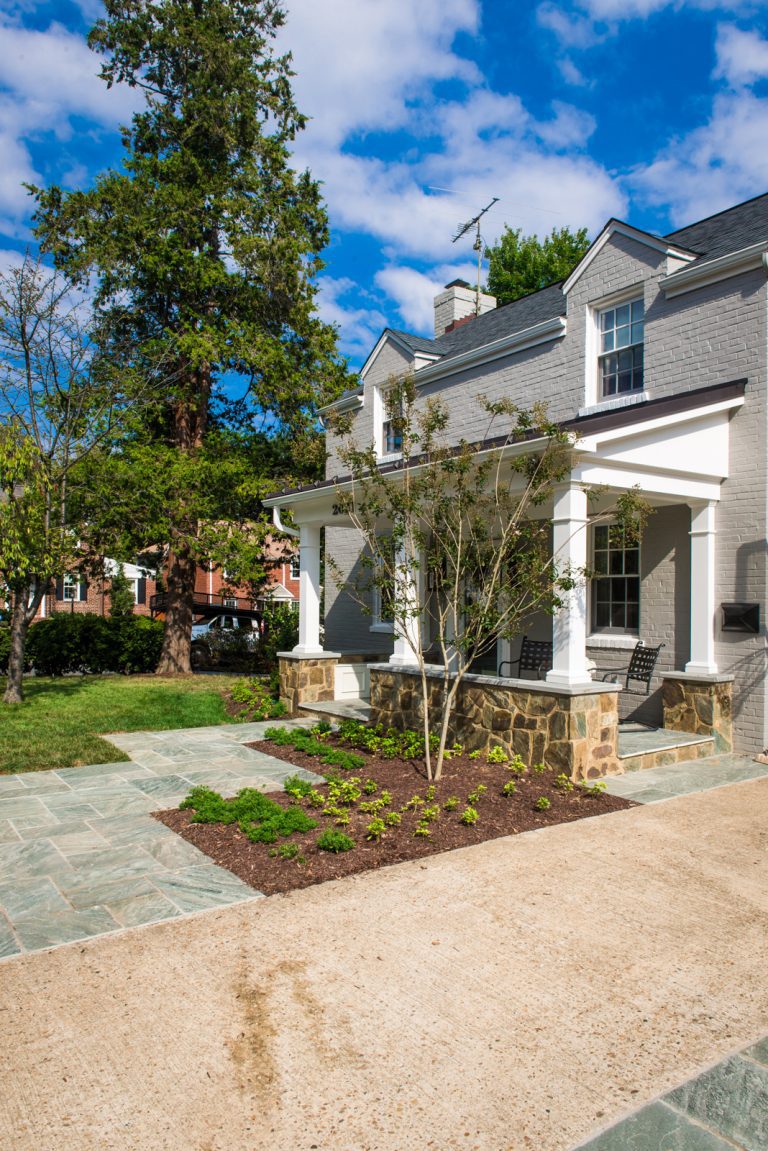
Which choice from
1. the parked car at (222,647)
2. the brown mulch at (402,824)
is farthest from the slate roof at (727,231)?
the parked car at (222,647)

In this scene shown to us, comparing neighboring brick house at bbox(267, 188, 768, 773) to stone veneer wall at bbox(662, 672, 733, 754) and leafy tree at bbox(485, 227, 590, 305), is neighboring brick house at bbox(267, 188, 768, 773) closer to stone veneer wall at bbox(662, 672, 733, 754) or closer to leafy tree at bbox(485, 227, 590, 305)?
stone veneer wall at bbox(662, 672, 733, 754)

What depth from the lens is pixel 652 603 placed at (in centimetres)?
958

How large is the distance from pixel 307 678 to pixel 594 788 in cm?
576

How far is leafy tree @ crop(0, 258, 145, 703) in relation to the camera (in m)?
10.6

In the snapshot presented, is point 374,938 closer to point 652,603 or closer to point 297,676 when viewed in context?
point 652,603

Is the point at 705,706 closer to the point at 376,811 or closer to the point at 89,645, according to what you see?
the point at 376,811

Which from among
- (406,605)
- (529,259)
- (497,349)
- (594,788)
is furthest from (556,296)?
(529,259)

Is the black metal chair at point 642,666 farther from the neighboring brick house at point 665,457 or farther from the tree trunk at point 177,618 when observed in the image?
the tree trunk at point 177,618

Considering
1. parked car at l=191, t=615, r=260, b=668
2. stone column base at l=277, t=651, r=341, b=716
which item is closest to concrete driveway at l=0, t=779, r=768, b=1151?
stone column base at l=277, t=651, r=341, b=716

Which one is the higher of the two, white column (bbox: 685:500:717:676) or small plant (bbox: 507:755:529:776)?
white column (bbox: 685:500:717:676)

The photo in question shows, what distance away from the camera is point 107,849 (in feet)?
17.6

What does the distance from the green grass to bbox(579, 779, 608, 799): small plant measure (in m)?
4.85

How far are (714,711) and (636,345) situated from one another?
4886 mm

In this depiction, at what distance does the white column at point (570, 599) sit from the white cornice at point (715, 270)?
11.7ft
